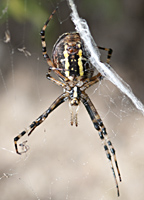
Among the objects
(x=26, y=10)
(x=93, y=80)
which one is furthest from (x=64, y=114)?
(x=93, y=80)

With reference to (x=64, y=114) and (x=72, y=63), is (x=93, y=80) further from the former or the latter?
(x=64, y=114)

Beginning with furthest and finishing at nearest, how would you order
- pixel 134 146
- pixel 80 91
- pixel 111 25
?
pixel 111 25, pixel 134 146, pixel 80 91

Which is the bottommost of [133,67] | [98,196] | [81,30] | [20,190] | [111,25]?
[98,196]

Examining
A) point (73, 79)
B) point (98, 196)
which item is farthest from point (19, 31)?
point (98, 196)

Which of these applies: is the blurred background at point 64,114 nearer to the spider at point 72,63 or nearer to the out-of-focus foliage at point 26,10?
the out-of-focus foliage at point 26,10

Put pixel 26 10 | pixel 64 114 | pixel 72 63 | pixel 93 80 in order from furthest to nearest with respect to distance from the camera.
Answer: pixel 64 114 → pixel 26 10 → pixel 93 80 → pixel 72 63

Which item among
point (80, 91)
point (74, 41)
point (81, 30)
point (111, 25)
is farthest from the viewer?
point (111, 25)

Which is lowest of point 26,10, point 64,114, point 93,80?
point 93,80

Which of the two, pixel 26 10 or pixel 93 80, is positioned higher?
pixel 26 10

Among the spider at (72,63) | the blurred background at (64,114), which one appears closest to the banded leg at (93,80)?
the spider at (72,63)

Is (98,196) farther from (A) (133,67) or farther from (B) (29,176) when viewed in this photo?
(A) (133,67)
